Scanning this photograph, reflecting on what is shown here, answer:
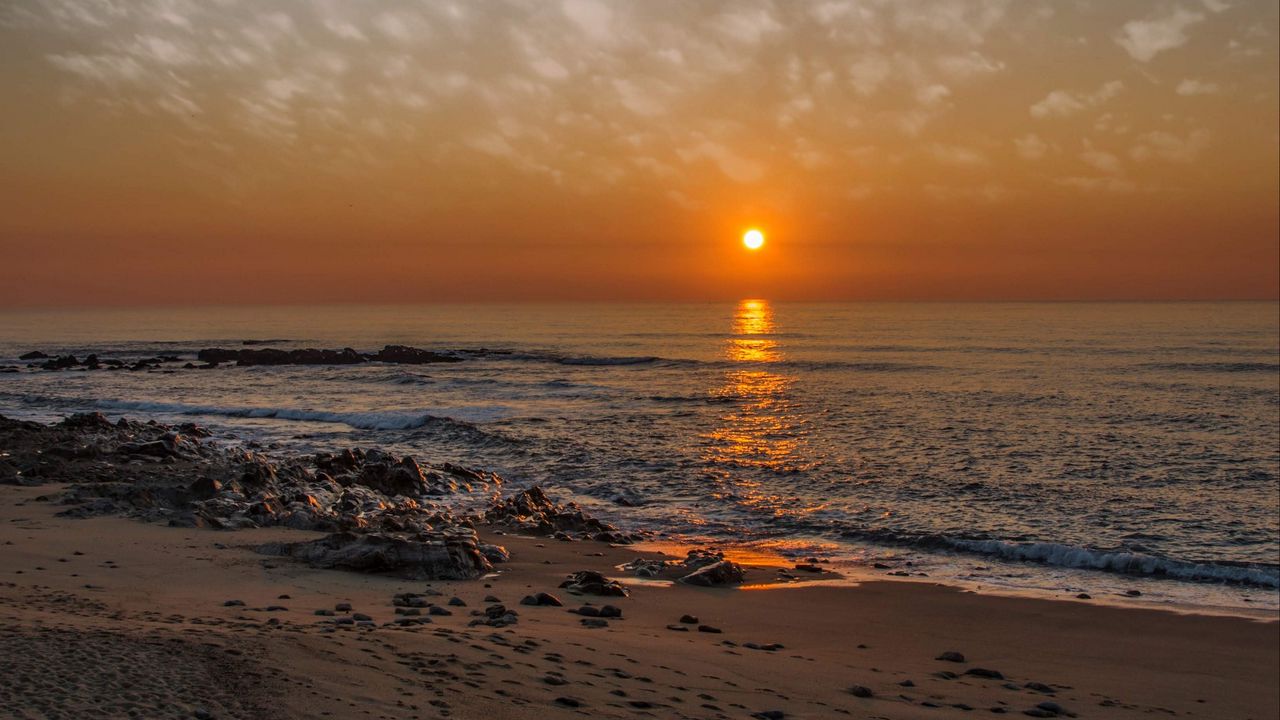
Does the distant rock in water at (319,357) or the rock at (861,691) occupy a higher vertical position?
the distant rock in water at (319,357)

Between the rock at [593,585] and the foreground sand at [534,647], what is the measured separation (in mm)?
225

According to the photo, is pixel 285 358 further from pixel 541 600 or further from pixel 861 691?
pixel 861 691

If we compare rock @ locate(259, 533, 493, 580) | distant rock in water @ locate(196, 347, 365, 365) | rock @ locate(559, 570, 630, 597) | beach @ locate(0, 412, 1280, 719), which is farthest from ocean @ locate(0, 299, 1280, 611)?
rock @ locate(259, 533, 493, 580)

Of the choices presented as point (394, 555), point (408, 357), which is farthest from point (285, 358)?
point (394, 555)

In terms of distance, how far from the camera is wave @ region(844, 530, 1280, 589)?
13.0 meters

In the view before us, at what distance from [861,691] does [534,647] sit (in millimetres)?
2883

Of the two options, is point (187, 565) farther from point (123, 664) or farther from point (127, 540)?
point (123, 664)

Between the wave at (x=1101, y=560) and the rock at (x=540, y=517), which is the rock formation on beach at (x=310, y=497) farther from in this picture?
the wave at (x=1101, y=560)

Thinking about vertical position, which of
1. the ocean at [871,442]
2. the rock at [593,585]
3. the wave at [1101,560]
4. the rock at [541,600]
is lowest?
the wave at [1101,560]

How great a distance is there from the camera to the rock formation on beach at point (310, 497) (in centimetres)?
1077

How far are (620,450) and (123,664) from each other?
780 inches

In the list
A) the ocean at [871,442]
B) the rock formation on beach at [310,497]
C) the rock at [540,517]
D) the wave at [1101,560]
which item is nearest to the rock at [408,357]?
the ocean at [871,442]

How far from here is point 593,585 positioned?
10.6 metres

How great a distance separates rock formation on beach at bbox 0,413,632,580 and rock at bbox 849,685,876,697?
16.6 feet
